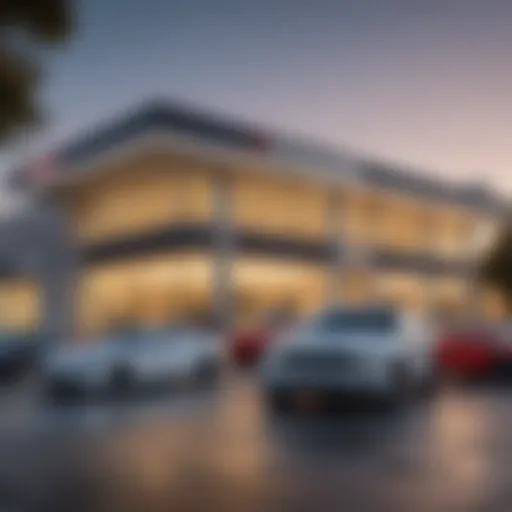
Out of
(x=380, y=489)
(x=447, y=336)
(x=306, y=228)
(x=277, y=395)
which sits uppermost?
(x=306, y=228)

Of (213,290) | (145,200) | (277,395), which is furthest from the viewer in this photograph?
(213,290)

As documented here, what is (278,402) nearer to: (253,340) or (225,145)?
(253,340)

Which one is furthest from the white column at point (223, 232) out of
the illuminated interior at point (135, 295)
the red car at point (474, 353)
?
the red car at point (474, 353)

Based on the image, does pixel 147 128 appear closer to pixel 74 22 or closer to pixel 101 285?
pixel 101 285

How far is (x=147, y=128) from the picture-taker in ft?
83.9

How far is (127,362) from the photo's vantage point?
16141mm

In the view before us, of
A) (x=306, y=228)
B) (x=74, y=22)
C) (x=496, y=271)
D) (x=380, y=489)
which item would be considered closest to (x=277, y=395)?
(x=380, y=489)

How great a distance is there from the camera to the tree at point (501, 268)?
3250 cm

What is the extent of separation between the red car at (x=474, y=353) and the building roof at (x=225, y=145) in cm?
522

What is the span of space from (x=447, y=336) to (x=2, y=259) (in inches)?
405

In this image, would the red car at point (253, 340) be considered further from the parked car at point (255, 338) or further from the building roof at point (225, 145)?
the building roof at point (225, 145)

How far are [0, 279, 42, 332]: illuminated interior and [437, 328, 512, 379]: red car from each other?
28.4ft

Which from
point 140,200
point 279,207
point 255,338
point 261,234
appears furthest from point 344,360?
point 279,207

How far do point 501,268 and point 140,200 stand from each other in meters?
15.6
